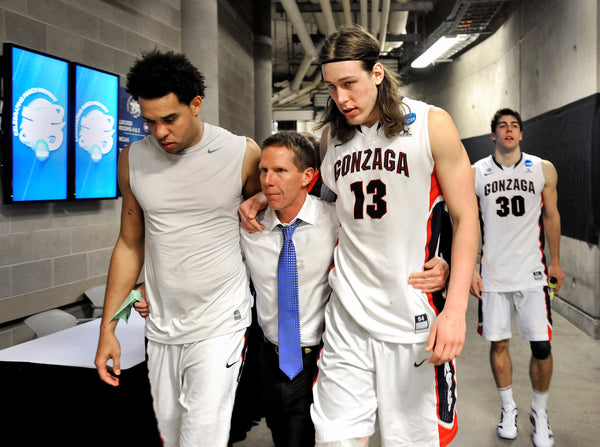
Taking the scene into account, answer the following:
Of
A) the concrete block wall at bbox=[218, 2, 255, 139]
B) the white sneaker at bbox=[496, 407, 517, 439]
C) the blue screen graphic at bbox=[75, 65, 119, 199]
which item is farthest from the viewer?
the concrete block wall at bbox=[218, 2, 255, 139]

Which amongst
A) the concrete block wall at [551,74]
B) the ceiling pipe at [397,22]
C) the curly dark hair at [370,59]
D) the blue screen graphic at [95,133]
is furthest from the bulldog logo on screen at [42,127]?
the ceiling pipe at [397,22]

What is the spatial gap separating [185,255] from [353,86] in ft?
2.74

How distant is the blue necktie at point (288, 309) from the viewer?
1.93 m

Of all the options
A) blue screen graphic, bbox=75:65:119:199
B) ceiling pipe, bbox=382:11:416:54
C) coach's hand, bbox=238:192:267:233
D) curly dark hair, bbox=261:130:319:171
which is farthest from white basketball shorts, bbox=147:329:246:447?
ceiling pipe, bbox=382:11:416:54

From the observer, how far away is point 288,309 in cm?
194

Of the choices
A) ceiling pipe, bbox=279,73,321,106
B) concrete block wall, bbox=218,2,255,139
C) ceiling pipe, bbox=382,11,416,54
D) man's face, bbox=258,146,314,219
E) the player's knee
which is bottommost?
the player's knee

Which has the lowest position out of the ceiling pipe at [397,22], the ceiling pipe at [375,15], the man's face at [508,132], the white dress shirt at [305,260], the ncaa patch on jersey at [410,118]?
the white dress shirt at [305,260]

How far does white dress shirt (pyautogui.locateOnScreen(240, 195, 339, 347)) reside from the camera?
195cm

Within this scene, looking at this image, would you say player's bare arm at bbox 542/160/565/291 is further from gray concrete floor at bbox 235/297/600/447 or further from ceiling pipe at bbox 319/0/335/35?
ceiling pipe at bbox 319/0/335/35

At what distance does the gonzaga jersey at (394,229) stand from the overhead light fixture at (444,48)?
24.9 ft

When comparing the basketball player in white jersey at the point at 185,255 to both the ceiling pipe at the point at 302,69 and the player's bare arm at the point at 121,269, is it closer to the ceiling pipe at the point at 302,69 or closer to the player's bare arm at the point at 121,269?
the player's bare arm at the point at 121,269

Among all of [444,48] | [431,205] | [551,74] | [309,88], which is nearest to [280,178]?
[431,205]

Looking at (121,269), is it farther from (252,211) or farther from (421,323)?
(421,323)

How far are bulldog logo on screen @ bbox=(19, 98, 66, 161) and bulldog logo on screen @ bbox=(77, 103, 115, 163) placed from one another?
27 cm
